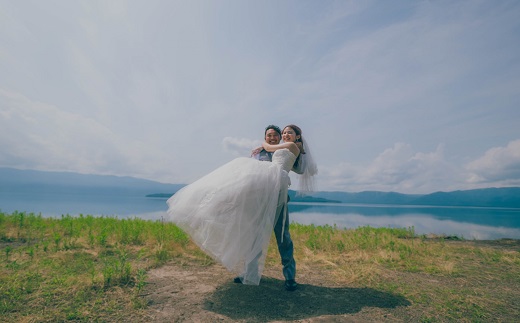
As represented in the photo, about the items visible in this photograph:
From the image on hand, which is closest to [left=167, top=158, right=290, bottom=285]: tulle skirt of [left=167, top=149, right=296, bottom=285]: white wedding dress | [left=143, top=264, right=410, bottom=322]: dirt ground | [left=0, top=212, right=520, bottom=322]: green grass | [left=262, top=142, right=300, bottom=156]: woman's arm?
[left=167, top=149, right=296, bottom=285]: white wedding dress

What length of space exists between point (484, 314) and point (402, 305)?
934 mm

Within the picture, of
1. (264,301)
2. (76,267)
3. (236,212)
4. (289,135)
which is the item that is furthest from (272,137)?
(76,267)

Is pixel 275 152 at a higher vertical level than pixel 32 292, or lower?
higher

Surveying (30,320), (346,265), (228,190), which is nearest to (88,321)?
(30,320)

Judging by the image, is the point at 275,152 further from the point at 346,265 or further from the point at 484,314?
the point at 484,314

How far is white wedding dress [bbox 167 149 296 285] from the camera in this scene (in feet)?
11.5

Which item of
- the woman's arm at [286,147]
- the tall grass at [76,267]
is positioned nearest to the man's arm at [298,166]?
the woman's arm at [286,147]

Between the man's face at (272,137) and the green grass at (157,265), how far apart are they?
101 inches

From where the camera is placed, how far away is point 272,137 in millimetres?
4668

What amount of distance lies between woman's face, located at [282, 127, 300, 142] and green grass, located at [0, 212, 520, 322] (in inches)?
98.4

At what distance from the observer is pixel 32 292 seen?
3430 mm

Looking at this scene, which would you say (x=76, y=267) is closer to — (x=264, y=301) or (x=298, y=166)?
(x=264, y=301)

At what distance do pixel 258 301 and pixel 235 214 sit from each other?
1191 mm

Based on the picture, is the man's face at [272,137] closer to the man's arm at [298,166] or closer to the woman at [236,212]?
the man's arm at [298,166]
